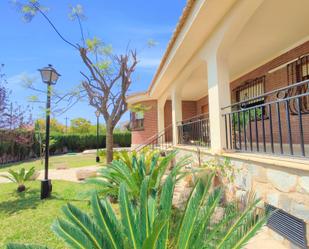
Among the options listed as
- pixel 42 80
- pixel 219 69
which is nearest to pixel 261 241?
pixel 219 69

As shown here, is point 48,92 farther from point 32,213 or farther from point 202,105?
point 202,105

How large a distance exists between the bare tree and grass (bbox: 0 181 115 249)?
1875mm

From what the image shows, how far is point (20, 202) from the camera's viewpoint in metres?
6.38

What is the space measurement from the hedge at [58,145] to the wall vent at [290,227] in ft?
62.7

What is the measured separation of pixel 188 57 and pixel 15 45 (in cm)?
999

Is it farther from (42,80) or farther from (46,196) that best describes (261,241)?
(42,80)

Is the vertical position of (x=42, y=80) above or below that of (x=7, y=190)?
above

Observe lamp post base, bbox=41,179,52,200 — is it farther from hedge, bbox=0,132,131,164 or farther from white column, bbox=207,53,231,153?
hedge, bbox=0,132,131,164

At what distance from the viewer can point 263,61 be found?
298 inches

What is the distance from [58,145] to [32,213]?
2187cm

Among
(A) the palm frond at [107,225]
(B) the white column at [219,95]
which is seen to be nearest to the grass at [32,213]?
(A) the palm frond at [107,225]

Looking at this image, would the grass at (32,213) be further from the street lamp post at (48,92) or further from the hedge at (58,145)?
the hedge at (58,145)

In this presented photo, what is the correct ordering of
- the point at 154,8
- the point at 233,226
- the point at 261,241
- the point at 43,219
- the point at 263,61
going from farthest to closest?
the point at 154,8 → the point at 263,61 → the point at 43,219 → the point at 261,241 → the point at 233,226

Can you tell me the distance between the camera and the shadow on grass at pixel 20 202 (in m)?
5.80
